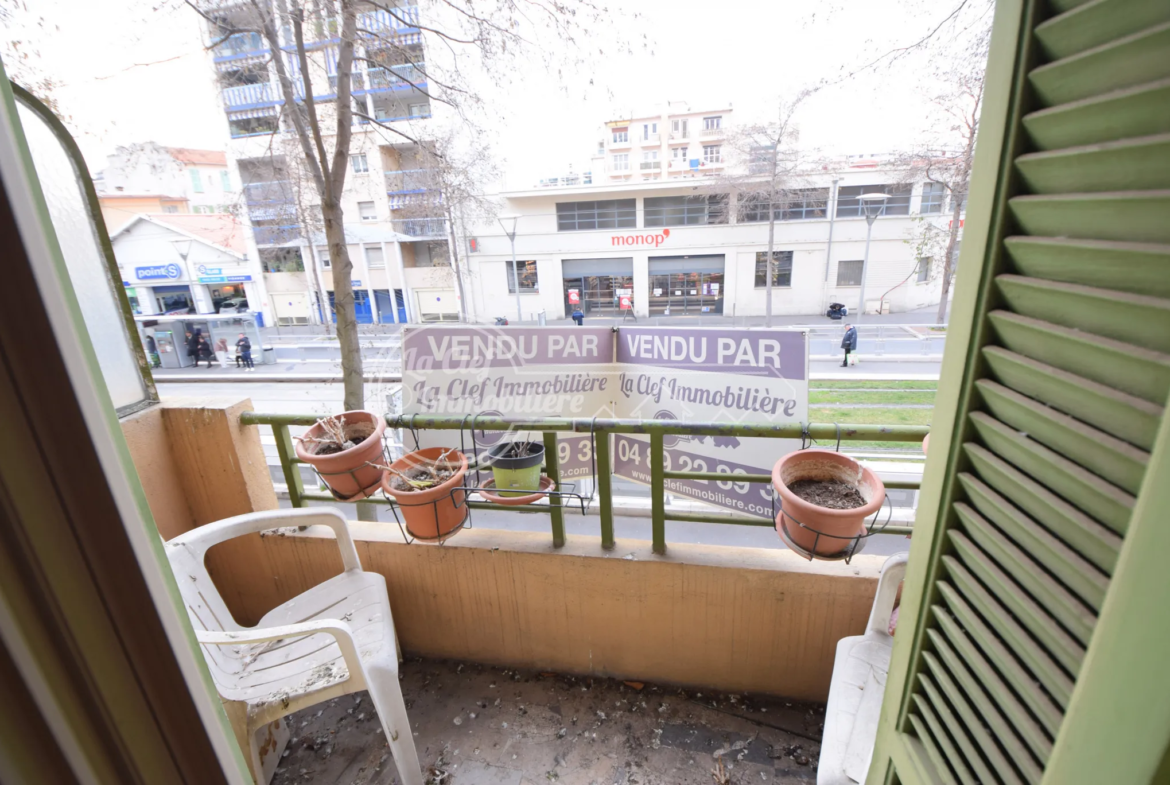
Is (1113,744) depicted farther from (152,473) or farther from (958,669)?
(152,473)

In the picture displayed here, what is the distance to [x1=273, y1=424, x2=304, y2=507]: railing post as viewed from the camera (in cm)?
207

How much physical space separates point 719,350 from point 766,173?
554 centimetres

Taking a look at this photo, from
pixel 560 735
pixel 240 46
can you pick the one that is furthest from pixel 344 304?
pixel 560 735

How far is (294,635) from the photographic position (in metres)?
1.35

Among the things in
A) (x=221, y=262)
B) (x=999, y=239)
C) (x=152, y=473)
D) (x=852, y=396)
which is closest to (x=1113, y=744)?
(x=999, y=239)

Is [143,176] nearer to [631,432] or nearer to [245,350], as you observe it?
[631,432]

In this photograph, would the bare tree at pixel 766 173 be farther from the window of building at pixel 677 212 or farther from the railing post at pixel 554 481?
the railing post at pixel 554 481

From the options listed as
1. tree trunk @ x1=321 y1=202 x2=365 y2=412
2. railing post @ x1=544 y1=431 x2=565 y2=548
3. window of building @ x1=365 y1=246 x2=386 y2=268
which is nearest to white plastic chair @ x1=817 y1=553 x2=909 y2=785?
railing post @ x1=544 y1=431 x2=565 y2=548

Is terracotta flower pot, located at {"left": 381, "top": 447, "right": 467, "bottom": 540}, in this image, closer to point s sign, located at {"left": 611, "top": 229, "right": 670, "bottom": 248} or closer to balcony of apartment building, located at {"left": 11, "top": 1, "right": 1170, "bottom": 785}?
balcony of apartment building, located at {"left": 11, "top": 1, "right": 1170, "bottom": 785}

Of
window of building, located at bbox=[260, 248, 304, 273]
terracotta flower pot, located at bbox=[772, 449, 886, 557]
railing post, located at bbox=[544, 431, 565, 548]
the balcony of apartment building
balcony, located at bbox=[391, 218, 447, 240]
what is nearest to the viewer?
the balcony of apartment building

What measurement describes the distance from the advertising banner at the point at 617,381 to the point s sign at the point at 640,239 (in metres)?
6.48

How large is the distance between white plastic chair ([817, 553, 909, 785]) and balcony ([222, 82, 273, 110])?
15.9 ft

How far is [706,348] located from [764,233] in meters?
7.04

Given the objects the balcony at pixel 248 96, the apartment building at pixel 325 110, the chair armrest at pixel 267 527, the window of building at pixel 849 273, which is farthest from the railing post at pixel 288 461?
the window of building at pixel 849 273
